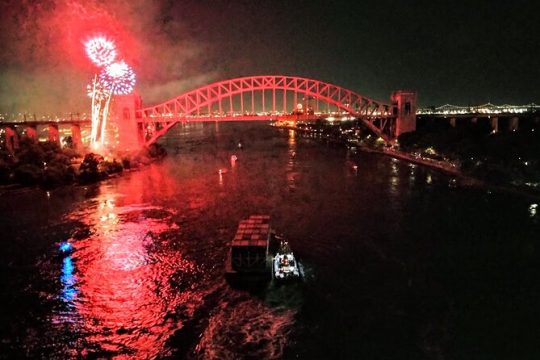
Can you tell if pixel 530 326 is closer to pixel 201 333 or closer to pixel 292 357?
pixel 292 357

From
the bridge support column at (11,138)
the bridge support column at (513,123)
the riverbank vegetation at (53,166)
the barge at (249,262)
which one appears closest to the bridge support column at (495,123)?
the bridge support column at (513,123)

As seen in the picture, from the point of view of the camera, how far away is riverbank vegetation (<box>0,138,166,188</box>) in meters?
29.3

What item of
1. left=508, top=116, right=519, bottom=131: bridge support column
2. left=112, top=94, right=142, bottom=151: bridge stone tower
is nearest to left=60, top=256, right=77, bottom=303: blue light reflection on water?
left=112, top=94, right=142, bottom=151: bridge stone tower

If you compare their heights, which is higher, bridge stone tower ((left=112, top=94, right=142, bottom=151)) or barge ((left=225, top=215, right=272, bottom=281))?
bridge stone tower ((left=112, top=94, right=142, bottom=151))

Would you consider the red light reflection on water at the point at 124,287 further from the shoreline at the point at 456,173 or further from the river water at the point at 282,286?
the shoreline at the point at 456,173

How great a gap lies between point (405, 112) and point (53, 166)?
1560 inches

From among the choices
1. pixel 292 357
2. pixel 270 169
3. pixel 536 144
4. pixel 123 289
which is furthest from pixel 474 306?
pixel 270 169

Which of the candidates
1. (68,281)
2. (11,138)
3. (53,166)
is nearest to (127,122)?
(11,138)

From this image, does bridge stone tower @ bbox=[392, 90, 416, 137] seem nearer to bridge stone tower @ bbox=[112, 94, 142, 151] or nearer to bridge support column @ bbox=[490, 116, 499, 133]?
bridge support column @ bbox=[490, 116, 499, 133]

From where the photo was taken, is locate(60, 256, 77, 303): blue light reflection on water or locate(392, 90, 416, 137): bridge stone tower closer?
locate(60, 256, 77, 303): blue light reflection on water

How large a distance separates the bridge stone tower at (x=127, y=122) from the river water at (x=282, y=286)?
2402 cm

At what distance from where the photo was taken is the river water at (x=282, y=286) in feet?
34.0

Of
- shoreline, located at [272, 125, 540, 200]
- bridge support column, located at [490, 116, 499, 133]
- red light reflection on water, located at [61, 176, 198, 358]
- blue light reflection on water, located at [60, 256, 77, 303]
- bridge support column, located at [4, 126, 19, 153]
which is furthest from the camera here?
bridge support column, located at [490, 116, 499, 133]

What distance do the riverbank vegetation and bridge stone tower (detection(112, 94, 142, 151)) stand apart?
9.93 meters
